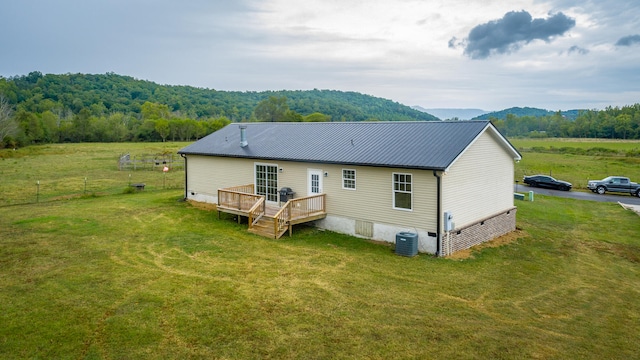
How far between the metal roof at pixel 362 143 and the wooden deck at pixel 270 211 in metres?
1.93

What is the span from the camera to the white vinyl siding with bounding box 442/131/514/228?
49.6 ft

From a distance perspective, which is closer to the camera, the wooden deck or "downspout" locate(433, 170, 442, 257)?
"downspout" locate(433, 170, 442, 257)

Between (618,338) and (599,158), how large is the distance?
52.9 m

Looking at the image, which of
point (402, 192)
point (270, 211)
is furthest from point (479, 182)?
point (270, 211)

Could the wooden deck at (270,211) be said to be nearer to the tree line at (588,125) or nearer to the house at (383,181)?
the house at (383,181)

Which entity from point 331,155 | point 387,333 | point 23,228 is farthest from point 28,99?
point 387,333

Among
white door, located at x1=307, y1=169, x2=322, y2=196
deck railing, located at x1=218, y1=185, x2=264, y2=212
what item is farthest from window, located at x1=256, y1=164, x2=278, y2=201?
white door, located at x1=307, y1=169, x2=322, y2=196

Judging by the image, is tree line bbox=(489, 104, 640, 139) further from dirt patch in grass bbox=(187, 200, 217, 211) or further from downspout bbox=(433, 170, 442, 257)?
downspout bbox=(433, 170, 442, 257)

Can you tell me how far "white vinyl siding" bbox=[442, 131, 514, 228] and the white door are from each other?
548 cm

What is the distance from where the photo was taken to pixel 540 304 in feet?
35.0

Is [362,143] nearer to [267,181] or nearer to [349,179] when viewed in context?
[349,179]

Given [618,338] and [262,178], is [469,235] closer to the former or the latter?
[618,338]

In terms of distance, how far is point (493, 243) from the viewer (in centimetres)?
1661

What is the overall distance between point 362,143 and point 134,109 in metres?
115
